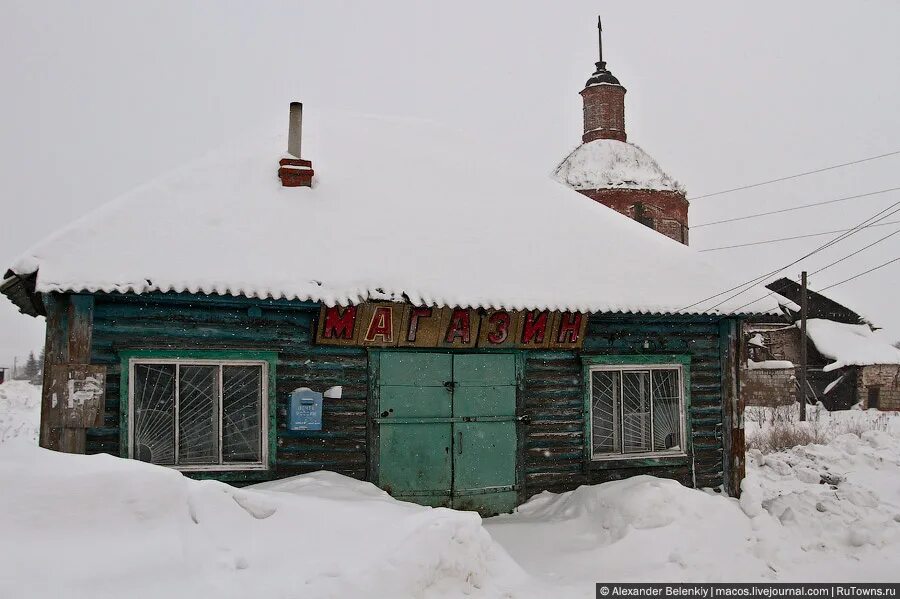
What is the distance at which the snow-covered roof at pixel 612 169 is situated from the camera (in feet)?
93.2

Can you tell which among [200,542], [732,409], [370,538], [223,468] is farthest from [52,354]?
[732,409]

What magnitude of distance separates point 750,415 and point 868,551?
1585 cm

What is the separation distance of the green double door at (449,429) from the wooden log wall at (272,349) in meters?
0.36

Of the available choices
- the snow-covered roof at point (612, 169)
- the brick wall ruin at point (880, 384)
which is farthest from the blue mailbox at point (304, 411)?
the brick wall ruin at point (880, 384)

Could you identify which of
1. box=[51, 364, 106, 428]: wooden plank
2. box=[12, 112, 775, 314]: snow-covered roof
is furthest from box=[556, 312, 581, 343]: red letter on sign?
box=[51, 364, 106, 428]: wooden plank

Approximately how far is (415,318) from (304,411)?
5.52 ft

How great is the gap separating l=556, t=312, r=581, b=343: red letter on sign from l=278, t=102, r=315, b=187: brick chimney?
3815 mm

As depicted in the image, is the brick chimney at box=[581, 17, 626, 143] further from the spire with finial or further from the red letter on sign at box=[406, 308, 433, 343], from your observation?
the red letter on sign at box=[406, 308, 433, 343]

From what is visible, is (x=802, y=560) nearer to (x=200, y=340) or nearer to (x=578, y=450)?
(x=578, y=450)

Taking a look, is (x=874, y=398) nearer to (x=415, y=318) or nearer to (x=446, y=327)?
(x=446, y=327)

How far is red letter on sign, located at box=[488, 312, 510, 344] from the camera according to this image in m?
9.40

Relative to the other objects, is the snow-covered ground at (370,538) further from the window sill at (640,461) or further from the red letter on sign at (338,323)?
the red letter on sign at (338,323)

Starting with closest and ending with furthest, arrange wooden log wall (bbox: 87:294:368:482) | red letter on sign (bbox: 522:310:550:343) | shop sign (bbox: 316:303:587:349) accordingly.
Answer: wooden log wall (bbox: 87:294:368:482) < shop sign (bbox: 316:303:587:349) < red letter on sign (bbox: 522:310:550:343)

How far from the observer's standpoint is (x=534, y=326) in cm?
962
